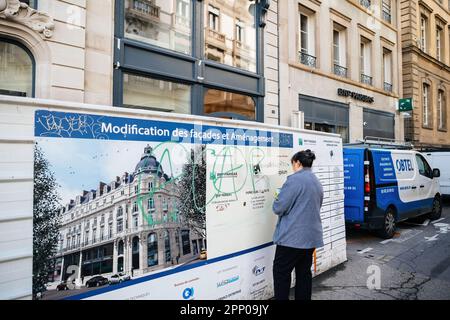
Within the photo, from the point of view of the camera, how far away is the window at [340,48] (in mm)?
14722

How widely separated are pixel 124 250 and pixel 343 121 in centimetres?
1349

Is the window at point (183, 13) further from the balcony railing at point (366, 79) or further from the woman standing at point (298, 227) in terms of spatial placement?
the balcony railing at point (366, 79)

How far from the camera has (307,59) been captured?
12.9 meters

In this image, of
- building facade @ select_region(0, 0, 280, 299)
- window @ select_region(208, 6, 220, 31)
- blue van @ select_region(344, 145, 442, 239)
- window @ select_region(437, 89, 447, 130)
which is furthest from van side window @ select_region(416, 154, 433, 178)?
window @ select_region(437, 89, 447, 130)

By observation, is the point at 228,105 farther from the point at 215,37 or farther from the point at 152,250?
the point at 152,250

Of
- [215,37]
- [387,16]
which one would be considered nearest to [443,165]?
[387,16]

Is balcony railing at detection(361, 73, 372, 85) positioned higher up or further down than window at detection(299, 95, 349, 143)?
higher up

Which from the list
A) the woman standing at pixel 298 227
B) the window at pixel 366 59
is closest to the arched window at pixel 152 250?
the woman standing at pixel 298 227

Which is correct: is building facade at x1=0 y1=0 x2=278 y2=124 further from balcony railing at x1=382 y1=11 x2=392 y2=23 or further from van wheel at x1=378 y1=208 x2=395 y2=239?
balcony railing at x1=382 y1=11 x2=392 y2=23

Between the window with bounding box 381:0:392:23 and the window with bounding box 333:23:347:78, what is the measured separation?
4.88 metres

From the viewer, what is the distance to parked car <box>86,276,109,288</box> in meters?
2.58

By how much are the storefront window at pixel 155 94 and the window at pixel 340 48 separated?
915 cm
